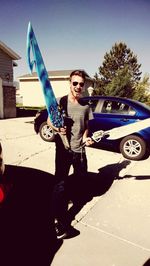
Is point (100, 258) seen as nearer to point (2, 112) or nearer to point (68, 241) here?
point (68, 241)

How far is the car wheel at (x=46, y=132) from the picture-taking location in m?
7.45

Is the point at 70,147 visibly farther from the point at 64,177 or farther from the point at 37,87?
the point at 37,87

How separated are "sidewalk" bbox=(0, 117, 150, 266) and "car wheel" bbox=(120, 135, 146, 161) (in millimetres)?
203

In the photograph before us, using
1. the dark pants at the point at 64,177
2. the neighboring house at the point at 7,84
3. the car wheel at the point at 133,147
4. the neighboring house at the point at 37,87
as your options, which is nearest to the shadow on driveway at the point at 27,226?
the dark pants at the point at 64,177

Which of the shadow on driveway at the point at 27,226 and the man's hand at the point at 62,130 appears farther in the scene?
the man's hand at the point at 62,130

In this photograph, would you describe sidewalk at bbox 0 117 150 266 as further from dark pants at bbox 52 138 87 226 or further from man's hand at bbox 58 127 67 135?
man's hand at bbox 58 127 67 135

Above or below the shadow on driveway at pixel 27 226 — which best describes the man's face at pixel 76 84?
above

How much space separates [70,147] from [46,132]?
4.92 m

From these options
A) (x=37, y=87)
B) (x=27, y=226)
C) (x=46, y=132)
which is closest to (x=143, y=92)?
(x=37, y=87)

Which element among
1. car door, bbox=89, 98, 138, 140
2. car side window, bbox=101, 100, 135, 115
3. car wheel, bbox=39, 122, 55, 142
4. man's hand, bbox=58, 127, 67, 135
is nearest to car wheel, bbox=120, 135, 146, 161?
Result: car door, bbox=89, 98, 138, 140

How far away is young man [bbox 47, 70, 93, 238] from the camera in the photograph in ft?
8.27

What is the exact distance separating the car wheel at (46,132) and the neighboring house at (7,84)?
8158 mm

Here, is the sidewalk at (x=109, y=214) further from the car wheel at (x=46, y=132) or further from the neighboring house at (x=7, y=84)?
the neighboring house at (x=7, y=84)

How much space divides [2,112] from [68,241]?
13.4 m
